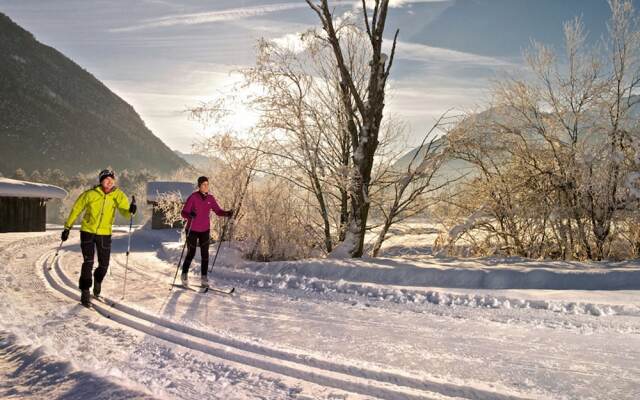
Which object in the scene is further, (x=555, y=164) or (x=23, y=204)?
(x=23, y=204)

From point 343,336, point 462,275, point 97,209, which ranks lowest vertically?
point 343,336

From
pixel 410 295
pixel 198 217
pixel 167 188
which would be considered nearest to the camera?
pixel 410 295

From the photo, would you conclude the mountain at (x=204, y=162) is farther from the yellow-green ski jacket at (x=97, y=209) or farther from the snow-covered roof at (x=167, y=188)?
the snow-covered roof at (x=167, y=188)

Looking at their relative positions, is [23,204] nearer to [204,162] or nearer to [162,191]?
[162,191]

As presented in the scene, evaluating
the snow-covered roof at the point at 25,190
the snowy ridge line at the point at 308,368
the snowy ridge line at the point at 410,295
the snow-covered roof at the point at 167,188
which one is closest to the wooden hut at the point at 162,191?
the snow-covered roof at the point at 167,188

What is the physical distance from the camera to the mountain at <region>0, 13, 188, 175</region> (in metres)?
101

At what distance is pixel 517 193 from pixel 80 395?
1150 centimetres

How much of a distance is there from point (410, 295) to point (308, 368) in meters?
3.85

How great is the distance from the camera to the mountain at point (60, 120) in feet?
330

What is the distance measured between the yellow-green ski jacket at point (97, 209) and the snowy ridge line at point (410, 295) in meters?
2.85

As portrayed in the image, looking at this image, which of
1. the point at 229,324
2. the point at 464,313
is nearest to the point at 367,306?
the point at 464,313

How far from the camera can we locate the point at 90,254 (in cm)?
751

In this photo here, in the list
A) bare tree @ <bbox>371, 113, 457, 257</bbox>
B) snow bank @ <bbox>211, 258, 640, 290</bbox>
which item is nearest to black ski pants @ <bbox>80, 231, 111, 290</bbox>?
snow bank @ <bbox>211, 258, 640, 290</bbox>

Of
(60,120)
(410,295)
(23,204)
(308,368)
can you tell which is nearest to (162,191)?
(23,204)
